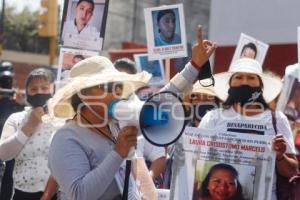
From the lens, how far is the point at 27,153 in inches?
183

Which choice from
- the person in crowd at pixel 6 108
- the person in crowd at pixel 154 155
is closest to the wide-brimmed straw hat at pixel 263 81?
the person in crowd at pixel 154 155

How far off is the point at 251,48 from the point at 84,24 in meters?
2.50

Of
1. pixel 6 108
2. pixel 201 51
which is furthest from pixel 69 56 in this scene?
pixel 201 51

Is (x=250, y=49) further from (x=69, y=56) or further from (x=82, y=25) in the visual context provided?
(x=69, y=56)

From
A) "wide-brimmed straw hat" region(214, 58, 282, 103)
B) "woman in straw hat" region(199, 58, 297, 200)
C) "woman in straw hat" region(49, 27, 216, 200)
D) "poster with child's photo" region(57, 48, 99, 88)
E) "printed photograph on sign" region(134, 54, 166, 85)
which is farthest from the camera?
"printed photograph on sign" region(134, 54, 166, 85)

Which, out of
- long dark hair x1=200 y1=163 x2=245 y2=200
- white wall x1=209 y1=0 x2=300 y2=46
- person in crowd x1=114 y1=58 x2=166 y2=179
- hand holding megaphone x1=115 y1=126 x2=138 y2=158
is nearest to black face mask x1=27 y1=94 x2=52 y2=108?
person in crowd x1=114 y1=58 x2=166 y2=179

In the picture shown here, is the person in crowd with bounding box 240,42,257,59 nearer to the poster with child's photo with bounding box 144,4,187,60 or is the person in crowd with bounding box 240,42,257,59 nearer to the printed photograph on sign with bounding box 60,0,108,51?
the poster with child's photo with bounding box 144,4,187,60

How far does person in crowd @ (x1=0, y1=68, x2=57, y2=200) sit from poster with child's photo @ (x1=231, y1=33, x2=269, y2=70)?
291cm

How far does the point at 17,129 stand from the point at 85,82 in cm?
180

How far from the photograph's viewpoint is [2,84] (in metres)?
7.06

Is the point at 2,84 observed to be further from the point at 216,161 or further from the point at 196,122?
the point at 216,161

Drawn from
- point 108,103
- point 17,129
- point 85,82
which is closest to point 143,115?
point 108,103

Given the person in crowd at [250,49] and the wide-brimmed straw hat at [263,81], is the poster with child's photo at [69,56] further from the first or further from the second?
the person in crowd at [250,49]

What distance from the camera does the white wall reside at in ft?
38.6
